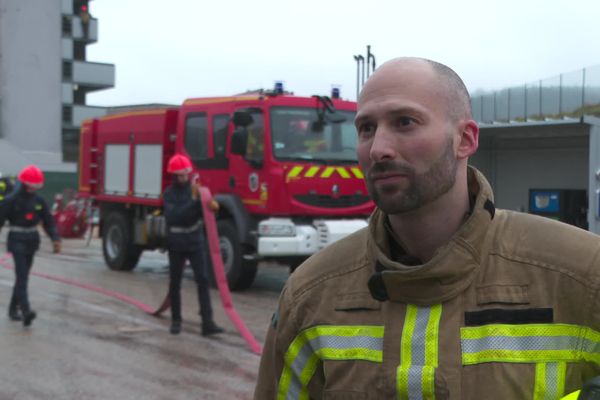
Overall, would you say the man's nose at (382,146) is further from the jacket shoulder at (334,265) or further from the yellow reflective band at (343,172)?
the yellow reflective band at (343,172)

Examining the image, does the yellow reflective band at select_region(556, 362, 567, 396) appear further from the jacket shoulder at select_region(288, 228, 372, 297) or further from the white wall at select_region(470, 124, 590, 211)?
the white wall at select_region(470, 124, 590, 211)

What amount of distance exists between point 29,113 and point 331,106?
40.9 m

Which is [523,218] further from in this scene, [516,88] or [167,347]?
[516,88]

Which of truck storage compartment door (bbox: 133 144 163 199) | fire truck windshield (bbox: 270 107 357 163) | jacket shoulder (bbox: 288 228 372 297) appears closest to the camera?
jacket shoulder (bbox: 288 228 372 297)

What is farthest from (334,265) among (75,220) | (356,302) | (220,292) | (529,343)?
(75,220)

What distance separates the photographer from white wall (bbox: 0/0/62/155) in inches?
1912

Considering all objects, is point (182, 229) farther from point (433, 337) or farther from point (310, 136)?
point (433, 337)

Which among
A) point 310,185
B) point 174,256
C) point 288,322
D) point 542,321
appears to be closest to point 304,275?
point 288,322

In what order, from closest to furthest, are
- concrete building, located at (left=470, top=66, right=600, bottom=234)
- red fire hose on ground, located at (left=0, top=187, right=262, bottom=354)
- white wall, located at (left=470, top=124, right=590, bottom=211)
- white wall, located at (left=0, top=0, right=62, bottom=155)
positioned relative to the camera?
red fire hose on ground, located at (left=0, top=187, right=262, bottom=354)
concrete building, located at (left=470, top=66, right=600, bottom=234)
white wall, located at (left=470, top=124, right=590, bottom=211)
white wall, located at (left=0, top=0, right=62, bottom=155)

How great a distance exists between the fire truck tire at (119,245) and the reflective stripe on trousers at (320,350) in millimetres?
13107

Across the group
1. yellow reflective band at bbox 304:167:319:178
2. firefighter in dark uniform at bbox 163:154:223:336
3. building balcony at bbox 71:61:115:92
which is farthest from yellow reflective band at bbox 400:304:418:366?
building balcony at bbox 71:61:115:92

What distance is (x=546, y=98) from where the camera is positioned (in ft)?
75.5

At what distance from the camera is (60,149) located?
5109 cm

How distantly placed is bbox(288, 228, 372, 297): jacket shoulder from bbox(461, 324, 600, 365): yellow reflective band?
0.94 ft
